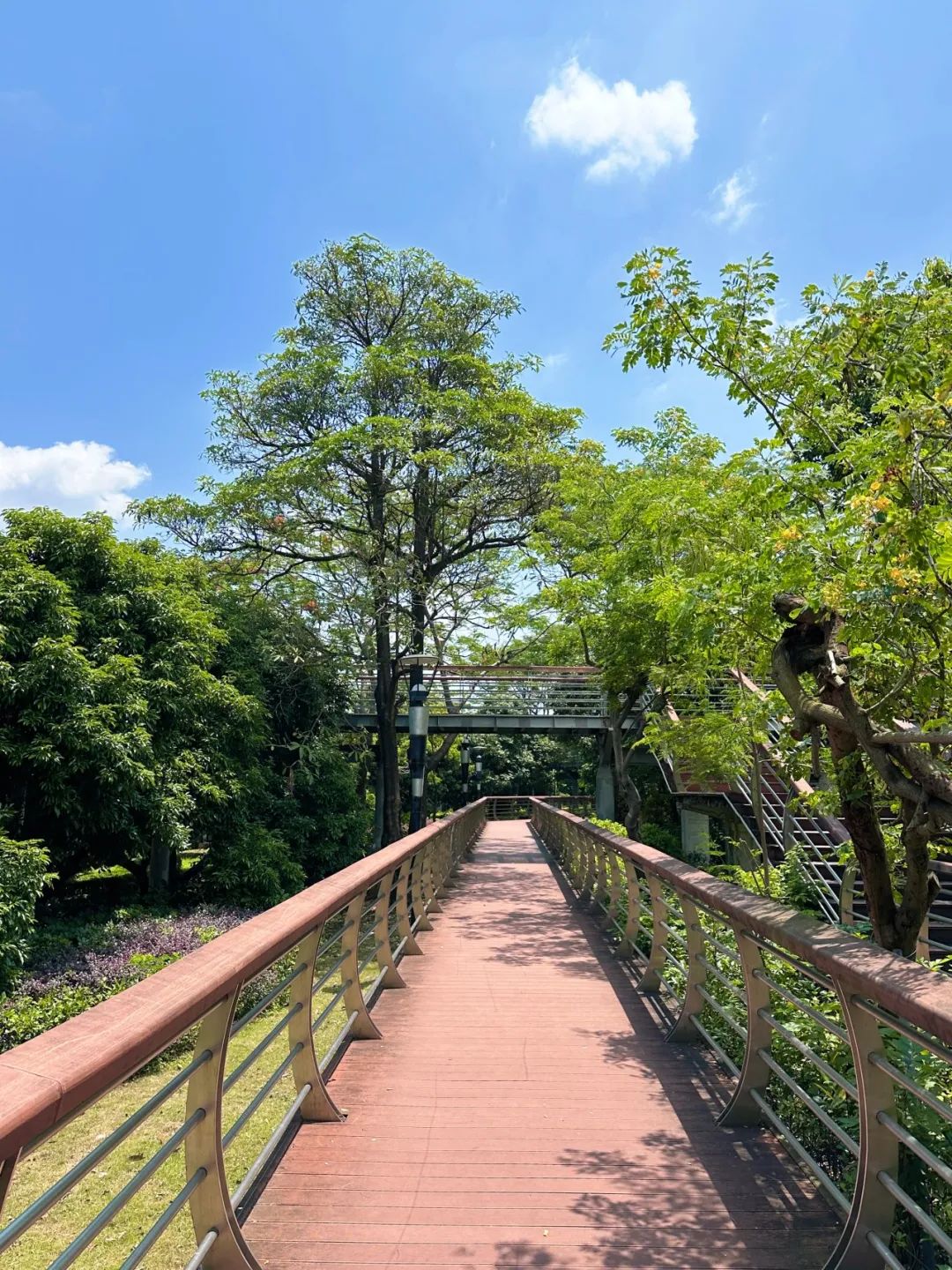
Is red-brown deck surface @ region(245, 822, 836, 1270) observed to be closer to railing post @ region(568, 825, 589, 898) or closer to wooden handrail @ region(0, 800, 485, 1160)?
wooden handrail @ region(0, 800, 485, 1160)

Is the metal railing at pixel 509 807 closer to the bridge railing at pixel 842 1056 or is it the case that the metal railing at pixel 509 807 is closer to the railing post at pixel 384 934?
the railing post at pixel 384 934

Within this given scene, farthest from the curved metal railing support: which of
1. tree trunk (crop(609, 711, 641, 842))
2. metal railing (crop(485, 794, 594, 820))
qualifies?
metal railing (crop(485, 794, 594, 820))

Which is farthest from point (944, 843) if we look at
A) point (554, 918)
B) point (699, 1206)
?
point (554, 918)

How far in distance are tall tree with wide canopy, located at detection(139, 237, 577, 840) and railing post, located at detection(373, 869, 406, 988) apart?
11.5 meters

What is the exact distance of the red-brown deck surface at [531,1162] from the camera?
2.48m

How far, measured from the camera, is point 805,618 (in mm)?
3943

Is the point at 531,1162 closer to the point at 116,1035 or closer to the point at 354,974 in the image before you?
the point at 354,974

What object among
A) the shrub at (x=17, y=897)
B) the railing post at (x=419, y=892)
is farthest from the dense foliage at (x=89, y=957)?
the railing post at (x=419, y=892)

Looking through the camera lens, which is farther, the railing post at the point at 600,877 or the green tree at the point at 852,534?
the railing post at the point at 600,877

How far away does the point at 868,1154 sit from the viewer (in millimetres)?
2137

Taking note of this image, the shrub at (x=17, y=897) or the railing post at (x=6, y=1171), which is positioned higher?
the railing post at (x=6, y=1171)

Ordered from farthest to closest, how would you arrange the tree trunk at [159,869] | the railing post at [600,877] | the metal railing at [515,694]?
the metal railing at [515,694] → the tree trunk at [159,869] → the railing post at [600,877]

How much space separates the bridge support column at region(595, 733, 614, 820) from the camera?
74.5 ft

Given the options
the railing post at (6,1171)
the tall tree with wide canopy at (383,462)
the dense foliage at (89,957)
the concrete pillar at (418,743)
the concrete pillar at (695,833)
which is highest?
the tall tree with wide canopy at (383,462)
